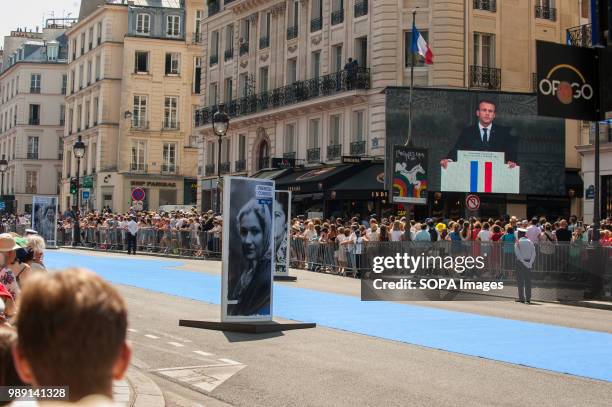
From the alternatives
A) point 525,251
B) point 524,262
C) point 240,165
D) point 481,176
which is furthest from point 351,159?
point 524,262

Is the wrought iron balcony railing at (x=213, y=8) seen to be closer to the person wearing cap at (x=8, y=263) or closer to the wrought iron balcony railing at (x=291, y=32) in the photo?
the wrought iron balcony railing at (x=291, y=32)

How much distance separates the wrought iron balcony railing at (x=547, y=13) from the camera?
133ft

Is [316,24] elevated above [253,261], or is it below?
above

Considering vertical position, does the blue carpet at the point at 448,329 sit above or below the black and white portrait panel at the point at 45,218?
below

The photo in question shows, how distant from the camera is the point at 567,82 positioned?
18625 millimetres

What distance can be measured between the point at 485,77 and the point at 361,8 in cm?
623

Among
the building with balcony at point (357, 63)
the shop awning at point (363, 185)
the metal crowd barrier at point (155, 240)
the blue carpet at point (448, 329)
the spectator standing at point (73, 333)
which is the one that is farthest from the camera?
the building with balcony at point (357, 63)

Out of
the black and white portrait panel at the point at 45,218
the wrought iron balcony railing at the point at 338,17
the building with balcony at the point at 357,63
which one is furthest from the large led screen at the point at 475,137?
the black and white portrait panel at the point at 45,218

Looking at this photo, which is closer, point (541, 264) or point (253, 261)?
point (253, 261)

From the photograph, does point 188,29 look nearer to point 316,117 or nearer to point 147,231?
point 316,117

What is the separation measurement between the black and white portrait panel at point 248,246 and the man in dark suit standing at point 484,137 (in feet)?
77.7

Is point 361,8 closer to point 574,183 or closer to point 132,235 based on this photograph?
point 574,183

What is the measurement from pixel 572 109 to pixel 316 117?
25209mm

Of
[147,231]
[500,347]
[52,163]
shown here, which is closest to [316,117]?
[147,231]
